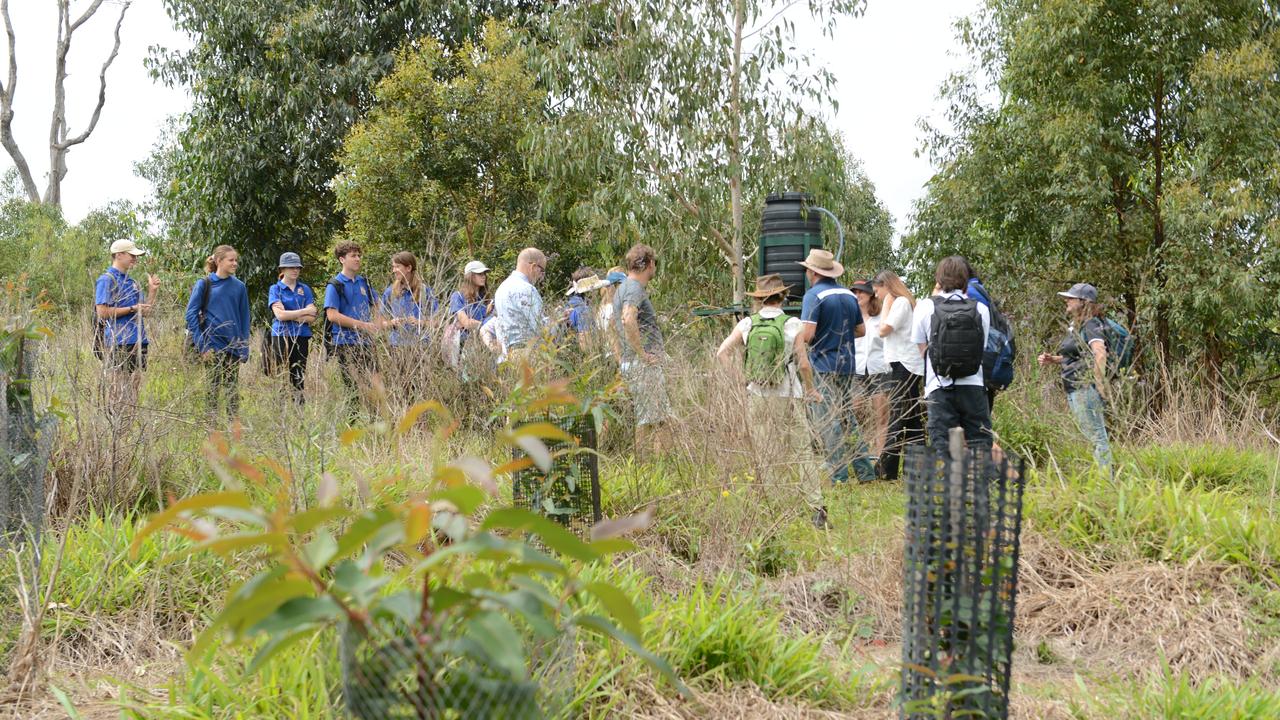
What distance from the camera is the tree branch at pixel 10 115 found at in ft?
98.1

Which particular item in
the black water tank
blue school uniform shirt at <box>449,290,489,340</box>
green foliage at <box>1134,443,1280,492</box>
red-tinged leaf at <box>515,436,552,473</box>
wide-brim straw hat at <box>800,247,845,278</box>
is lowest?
green foliage at <box>1134,443,1280,492</box>

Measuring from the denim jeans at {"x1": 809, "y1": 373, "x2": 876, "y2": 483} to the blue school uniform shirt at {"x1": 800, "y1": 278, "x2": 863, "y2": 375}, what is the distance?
87mm

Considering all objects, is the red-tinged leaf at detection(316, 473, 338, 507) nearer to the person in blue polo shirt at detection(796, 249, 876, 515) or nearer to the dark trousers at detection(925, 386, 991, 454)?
the dark trousers at detection(925, 386, 991, 454)

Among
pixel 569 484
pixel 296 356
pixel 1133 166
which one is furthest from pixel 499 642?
pixel 1133 166

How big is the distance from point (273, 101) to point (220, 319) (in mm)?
11501

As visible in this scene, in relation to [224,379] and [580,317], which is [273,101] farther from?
[580,317]

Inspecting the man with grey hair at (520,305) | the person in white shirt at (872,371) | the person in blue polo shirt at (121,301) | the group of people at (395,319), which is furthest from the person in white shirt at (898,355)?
the person in blue polo shirt at (121,301)

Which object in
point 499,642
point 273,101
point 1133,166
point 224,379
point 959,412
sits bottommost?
point 959,412

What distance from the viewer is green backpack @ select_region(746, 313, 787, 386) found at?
6.18 metres

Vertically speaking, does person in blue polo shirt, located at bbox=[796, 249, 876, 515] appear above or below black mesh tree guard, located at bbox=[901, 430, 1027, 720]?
above

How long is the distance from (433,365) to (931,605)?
17.6ft

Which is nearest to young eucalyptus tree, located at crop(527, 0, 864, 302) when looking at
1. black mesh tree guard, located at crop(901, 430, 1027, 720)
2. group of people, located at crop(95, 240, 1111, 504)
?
group of people, located at crop(95, 240, 1111, 504)

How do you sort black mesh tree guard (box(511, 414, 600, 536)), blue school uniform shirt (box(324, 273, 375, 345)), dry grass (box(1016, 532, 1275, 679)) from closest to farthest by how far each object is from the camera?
dry grass (box(1016, 532, 1275, 679)) → black mesh tree guard (box(511, 414, 600, 536)) → blue school uniform shirt (box(324, 273, 375, 345))

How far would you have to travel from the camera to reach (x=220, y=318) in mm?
8258
